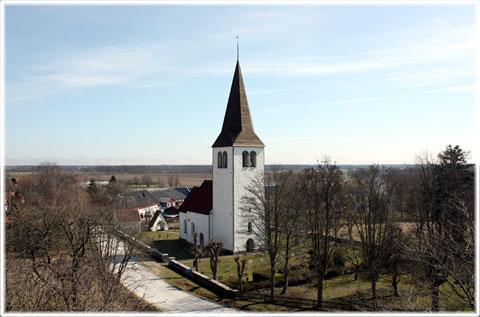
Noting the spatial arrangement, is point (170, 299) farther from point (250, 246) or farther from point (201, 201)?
point (201, 201)

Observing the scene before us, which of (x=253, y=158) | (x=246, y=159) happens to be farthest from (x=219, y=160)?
(x=253, y=158)

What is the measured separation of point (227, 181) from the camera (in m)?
32.8

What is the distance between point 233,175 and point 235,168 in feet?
2.11

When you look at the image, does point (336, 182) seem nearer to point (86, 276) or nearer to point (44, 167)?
point (86, 276)

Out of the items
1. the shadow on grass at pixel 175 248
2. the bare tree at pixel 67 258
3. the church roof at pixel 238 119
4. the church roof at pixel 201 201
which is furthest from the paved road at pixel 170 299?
the church roof at pixel 238 119

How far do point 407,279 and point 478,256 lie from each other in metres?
14.2

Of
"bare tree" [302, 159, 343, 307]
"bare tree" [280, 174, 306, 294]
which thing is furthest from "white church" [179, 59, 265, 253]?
"bare tree" [302, 159, 343, 307]

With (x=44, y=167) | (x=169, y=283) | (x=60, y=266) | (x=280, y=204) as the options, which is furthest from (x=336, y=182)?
(x=44, y=167)

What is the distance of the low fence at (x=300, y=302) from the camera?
19.0m

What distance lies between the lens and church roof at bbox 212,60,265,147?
3306 centimetres

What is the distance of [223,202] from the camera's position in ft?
108

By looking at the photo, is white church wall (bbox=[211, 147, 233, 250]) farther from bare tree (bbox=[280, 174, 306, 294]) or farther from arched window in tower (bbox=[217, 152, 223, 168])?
bare tree (bbox=[280, 174, 306, 294])

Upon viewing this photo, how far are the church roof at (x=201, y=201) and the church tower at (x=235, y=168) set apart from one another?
4.42 feet

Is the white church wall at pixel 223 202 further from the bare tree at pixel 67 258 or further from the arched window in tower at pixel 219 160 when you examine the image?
the bare tree at pixel 67 258
